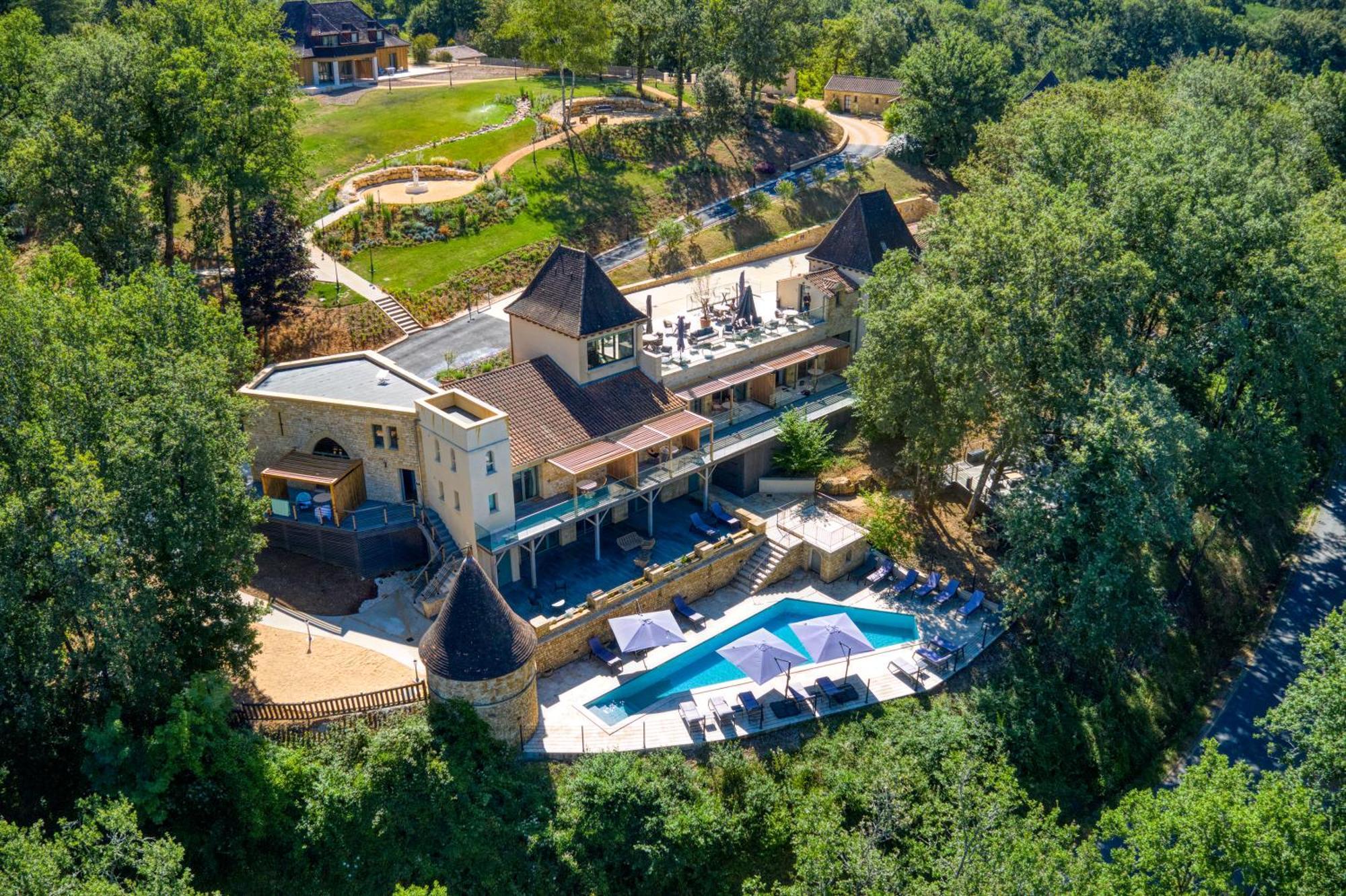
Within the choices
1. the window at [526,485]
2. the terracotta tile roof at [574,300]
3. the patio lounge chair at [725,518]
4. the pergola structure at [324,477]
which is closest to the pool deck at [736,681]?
the patio lounge chair at [725,518]

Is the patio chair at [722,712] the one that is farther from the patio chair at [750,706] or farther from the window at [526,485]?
the window at [526,485]

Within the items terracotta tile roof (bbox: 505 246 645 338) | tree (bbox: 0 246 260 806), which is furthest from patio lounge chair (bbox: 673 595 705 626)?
tree (bbox: 0 246 260 806)

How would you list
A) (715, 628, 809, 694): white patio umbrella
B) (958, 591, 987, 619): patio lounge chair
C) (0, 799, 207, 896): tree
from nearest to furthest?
(0, 799, 207, 896): tree < (715, 628, 809, 694): white patio umbrella < (958, 591, 987, 619): patio lounge chair

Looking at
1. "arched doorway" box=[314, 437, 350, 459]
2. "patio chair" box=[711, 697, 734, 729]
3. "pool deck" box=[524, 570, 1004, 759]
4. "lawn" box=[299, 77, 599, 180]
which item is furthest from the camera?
"lawn" box=[299, 77, 599, 180]

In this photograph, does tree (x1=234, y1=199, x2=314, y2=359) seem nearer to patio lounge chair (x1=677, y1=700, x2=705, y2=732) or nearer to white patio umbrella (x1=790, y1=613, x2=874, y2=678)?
patio lounge chair (x1=677, y1=700, x2=705, y2=732)

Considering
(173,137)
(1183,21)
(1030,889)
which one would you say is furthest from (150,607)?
(1183,21)

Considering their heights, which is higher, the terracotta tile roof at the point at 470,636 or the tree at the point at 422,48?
the tree at the point at 422,48

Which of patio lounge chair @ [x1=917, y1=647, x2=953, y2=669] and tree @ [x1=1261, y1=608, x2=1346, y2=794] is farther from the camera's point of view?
patio lounge chair @ [x1=917, y1=647, x2=953, y2=669]
